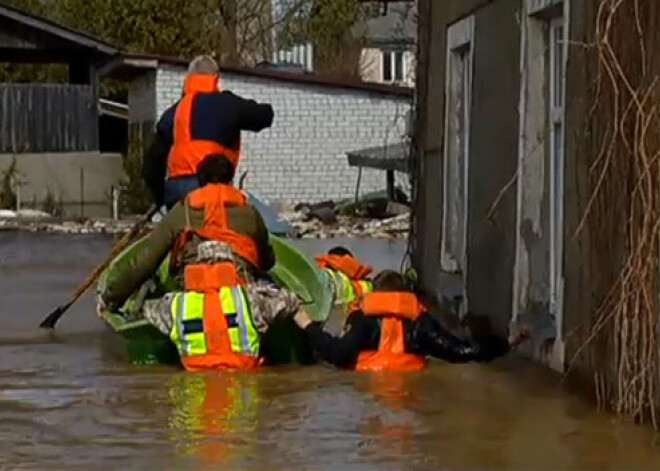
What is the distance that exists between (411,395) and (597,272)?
1297mm

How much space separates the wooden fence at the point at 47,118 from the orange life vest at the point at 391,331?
30071 mm

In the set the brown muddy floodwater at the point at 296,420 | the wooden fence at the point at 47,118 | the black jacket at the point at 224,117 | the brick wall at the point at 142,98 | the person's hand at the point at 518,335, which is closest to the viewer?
the brown muddy floodwater at the point at 296,420

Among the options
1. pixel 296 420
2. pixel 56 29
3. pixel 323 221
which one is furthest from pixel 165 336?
pixel 56 29

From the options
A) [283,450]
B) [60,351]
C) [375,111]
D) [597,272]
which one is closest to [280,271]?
[60,351]

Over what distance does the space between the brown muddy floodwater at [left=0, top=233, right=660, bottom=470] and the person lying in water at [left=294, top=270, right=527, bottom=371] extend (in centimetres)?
12

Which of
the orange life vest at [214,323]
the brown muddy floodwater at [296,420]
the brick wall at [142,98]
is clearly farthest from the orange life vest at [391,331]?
the brick wall at [142,98]

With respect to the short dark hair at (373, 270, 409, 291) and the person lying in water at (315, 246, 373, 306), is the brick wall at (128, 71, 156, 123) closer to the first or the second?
the person lying in water at (315, 246, 373, 306)

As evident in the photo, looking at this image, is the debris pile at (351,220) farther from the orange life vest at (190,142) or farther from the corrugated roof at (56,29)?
the orange life vest at (190,142)

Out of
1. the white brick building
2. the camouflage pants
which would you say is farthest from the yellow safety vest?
the white brick building

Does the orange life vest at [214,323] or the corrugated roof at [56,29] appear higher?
the corrugated roof at [56,29]

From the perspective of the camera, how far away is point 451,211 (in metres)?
14.0

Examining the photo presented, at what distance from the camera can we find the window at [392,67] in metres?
74.0

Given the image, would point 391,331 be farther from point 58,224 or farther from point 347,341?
point 58,224

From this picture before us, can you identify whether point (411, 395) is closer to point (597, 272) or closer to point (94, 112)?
point (597, 272)
